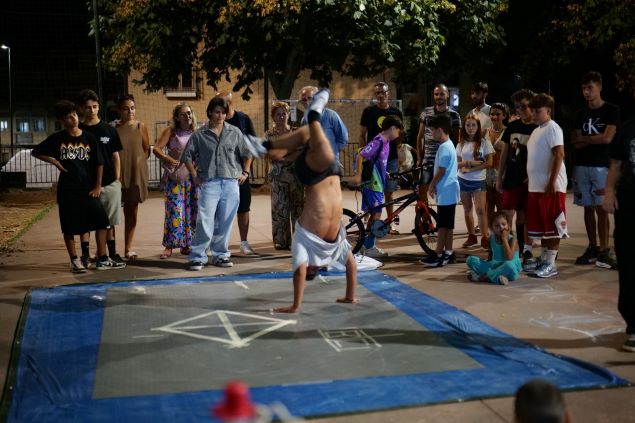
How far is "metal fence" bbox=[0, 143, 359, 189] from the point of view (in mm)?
20734

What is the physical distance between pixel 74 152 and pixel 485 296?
4427 mm

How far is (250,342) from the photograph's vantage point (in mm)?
5262

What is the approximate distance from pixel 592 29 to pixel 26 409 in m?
18.9

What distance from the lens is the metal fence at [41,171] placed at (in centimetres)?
2073

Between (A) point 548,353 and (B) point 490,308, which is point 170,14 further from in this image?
(A) point 548,353

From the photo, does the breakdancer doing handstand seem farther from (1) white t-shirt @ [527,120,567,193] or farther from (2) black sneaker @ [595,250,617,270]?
(2) black sneaker @ [595,250,617,270]

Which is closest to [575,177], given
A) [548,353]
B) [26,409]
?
[548,353]

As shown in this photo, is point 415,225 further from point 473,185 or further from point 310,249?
point 310,249

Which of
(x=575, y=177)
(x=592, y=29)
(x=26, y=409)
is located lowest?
(x=26, y=409)

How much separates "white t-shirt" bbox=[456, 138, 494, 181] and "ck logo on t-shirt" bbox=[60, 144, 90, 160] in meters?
4.50

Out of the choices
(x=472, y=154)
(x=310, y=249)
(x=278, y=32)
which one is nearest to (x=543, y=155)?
(x=472, y=154)

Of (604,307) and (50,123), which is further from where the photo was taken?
(50,123)

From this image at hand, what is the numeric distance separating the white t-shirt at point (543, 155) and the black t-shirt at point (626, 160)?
2.20 metres

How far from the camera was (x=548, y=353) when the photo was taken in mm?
4949
